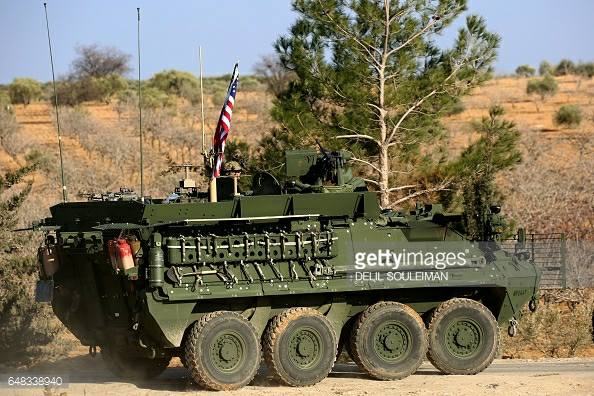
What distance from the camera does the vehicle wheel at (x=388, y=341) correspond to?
12656 millimetres

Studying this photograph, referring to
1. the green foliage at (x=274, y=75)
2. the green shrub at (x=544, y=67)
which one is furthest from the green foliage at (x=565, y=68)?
the green foliage at (x=274, y=75)

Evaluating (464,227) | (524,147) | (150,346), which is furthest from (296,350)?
(524,147)

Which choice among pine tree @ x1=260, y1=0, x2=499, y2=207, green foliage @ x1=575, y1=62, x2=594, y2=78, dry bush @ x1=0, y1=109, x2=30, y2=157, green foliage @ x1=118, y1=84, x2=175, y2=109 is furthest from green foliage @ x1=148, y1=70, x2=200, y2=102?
pine tree @ x1=260, y1=0, x2=499, y2=207

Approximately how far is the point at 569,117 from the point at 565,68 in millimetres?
29168

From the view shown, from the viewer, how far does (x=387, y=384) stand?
12.5m

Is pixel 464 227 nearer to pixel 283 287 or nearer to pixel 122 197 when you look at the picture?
pixel 283 287

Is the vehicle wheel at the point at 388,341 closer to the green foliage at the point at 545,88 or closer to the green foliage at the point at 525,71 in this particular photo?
the green foliage at the point at 545,88

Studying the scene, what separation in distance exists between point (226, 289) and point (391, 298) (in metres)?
2.14

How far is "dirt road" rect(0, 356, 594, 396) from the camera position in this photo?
11859 mm

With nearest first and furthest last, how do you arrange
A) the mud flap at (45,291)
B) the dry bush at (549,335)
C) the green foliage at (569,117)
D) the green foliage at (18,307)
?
the mud flap at (45,291), the green foliage at (18,307), the dry bush at (549,335), the green foliage at (569,117)

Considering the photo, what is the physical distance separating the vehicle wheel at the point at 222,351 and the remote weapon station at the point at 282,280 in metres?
0.01

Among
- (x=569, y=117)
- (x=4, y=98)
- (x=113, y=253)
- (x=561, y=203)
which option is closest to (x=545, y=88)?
(x=569, y=117)

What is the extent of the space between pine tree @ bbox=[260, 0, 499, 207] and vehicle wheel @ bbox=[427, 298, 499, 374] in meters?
6.64

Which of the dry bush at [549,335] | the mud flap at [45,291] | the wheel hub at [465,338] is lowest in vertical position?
the dry bush at [549,335]
